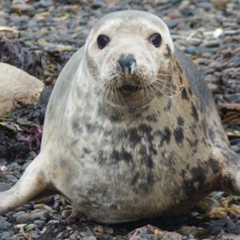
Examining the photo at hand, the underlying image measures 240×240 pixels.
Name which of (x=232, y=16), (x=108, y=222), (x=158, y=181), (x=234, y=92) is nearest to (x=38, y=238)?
(x=108, y=222)

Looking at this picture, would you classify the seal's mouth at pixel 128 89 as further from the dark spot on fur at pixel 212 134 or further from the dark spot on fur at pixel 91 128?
the dark spot on fur at pixel 212 134

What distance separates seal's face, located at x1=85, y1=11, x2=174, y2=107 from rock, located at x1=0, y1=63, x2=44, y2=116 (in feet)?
7.91

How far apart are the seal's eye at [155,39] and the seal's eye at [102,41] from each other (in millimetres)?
223

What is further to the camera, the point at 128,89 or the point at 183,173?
the point at 183,173

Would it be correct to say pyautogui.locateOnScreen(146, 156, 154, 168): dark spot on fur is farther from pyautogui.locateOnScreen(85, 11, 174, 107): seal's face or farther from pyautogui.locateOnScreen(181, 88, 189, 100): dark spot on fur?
pyautogui.locateOnScreen(181, 88, 189, 100): dark spot on fur

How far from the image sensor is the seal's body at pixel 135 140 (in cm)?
526

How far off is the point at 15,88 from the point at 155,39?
9.13 ft

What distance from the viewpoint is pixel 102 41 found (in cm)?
529

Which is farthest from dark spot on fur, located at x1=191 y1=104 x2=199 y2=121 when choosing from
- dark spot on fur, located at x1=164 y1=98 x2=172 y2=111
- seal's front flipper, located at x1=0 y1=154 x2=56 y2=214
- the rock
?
the rock

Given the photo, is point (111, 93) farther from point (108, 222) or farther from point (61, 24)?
point (61, 24)

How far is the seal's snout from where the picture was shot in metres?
4.88

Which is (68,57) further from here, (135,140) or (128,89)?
(128,89)

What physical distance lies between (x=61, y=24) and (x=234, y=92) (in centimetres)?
370

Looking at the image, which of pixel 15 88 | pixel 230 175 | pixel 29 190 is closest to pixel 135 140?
pixel 230 175
